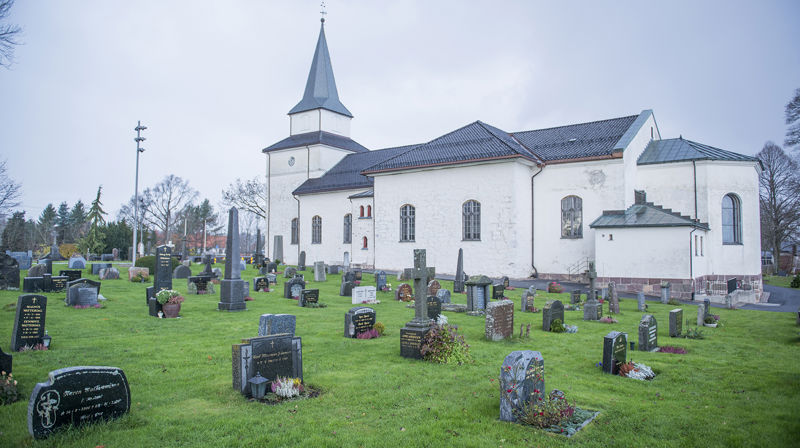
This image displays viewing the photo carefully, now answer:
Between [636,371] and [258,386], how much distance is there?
582 centimetres

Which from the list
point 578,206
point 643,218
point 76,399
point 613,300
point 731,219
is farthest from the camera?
point 578,206

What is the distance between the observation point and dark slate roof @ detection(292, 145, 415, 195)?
34447mm

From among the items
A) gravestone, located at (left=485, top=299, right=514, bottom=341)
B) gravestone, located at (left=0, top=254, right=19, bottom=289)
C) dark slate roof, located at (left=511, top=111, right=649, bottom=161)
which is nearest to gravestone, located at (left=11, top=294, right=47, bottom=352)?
gravestone, located at (left=485, top=299, right=514, bottom=341)

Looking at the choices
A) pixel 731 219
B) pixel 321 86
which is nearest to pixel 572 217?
pixel 731 219

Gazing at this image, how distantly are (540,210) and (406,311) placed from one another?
45.8 feet

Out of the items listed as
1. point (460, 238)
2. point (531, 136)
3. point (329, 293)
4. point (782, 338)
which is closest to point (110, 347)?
point (329, 293)

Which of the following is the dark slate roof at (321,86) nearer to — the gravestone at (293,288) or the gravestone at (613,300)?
the gravestone at (293,288)

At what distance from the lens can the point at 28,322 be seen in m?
8.34

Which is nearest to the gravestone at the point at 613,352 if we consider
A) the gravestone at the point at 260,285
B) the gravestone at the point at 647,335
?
the gravestone at the point at 647,335

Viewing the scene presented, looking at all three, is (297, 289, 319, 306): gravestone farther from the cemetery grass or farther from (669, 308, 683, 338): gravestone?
(669, 308, 683, 338): gravestone

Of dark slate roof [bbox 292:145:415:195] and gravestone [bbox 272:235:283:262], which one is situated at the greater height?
dark slate roof [bbox 292:145:415:195]

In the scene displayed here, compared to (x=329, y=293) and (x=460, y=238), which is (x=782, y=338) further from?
(x=460, y=238)

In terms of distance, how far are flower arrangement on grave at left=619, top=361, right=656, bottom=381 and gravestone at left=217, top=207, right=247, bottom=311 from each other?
10.3 meters

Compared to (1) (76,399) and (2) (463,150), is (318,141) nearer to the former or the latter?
(2) (463,150)
